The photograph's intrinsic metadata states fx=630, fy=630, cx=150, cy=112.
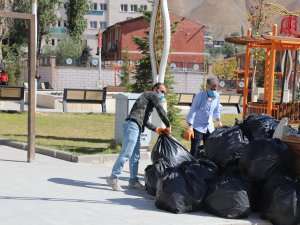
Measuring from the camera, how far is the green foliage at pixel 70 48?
2881 inches

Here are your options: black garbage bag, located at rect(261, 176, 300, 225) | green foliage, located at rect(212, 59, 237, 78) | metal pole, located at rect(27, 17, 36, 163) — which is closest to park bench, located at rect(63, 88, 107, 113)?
metal pole, located at rect(27, 17, 36, 163)

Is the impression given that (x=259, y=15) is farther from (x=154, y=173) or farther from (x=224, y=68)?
(x=224, y=68)

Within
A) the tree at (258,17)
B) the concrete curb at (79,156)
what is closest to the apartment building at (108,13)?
the tree at (258,17)

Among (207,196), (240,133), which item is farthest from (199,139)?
(207,196)

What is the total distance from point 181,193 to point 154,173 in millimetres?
1037

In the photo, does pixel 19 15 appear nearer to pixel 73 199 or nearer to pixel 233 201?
pixel 73 199

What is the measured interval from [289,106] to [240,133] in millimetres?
8077

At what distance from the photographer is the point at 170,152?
858cm

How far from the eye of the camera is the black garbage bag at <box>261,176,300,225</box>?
7.01 metres

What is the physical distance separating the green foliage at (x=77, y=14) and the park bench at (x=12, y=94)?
51.3 metres

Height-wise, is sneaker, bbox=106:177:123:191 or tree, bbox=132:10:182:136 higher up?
tree, bbox=132:10:182:136

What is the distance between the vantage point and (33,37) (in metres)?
11.0

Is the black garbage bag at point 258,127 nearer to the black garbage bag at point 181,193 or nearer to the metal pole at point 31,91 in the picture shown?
the black garbage bag at point 181,193

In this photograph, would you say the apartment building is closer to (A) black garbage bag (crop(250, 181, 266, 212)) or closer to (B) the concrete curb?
(B) the concrete curb
